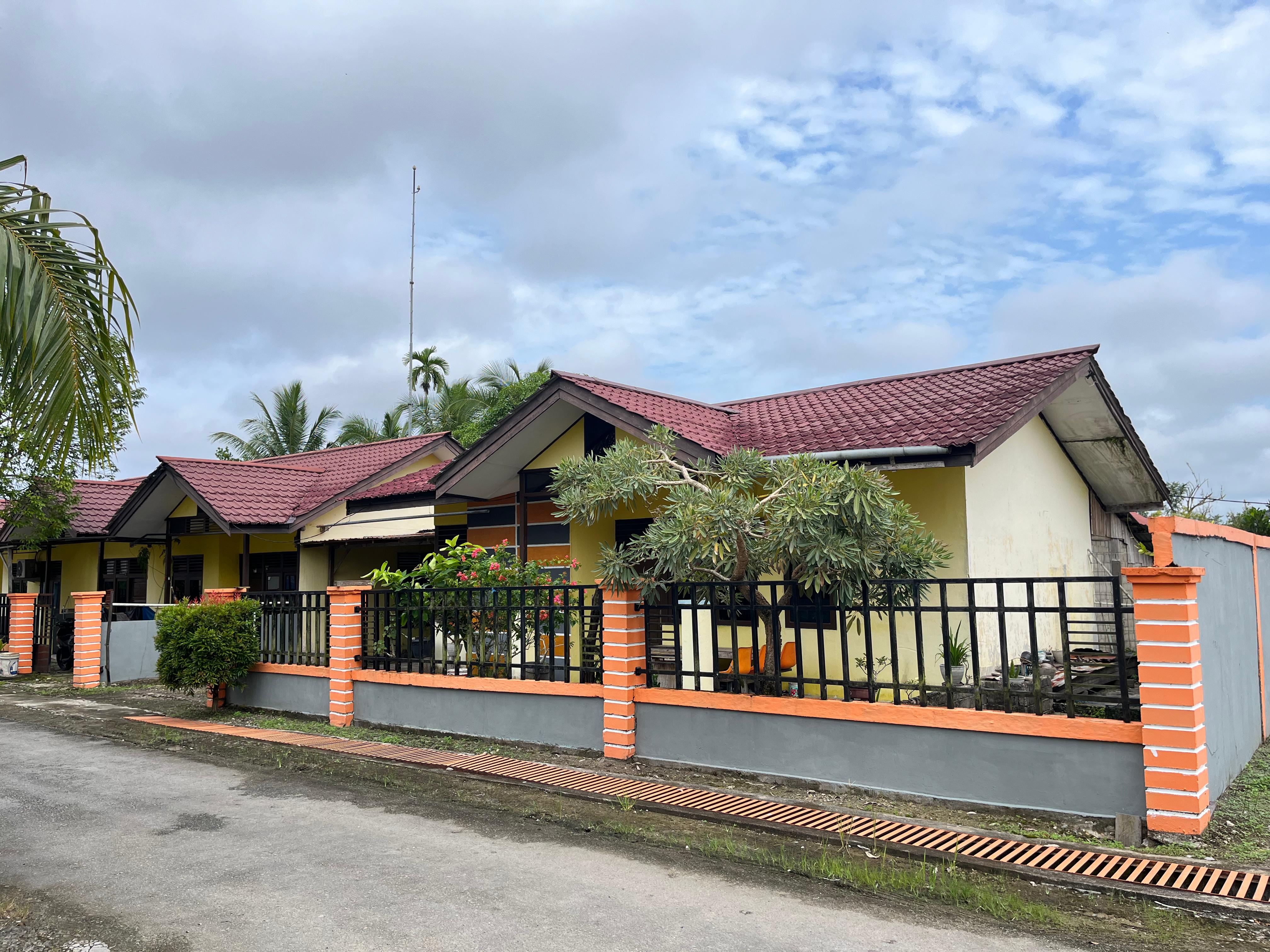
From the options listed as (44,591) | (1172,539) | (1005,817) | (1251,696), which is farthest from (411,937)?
(44,591)

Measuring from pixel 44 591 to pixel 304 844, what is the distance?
21.2m

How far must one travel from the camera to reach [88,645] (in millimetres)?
15664

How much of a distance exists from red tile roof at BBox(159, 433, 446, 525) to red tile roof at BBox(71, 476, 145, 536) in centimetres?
320

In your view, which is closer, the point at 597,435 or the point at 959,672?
the point at 959,672

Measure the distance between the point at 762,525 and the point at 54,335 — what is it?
16.5ft

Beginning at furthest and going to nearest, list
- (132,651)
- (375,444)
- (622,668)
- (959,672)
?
1. (375,444)
2. (132,651)
3. (959,672)
4. (622,668)

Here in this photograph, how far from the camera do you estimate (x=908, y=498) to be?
382 inches

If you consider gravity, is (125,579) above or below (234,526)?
below

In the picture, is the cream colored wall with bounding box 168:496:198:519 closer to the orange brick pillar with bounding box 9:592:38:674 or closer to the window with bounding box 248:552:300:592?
the window with bounding box 248:552:300:592

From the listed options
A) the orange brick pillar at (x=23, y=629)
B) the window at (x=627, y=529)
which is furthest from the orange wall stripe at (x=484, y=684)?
the orange brick pillar at (x=23, y=629)

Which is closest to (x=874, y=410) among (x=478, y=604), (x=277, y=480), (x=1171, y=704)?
(x=478, y=604)

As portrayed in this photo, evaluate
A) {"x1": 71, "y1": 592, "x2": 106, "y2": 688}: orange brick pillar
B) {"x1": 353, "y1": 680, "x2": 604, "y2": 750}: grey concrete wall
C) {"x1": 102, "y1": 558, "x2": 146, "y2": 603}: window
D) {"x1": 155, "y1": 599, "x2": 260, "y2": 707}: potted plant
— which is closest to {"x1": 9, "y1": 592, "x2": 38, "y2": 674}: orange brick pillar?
{"x1": 102, "y1": 558, "x2": 146, "y2": 603}: window

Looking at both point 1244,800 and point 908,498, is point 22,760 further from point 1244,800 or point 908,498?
point 1244,800

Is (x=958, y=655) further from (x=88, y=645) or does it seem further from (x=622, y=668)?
(x=88, y=645)
